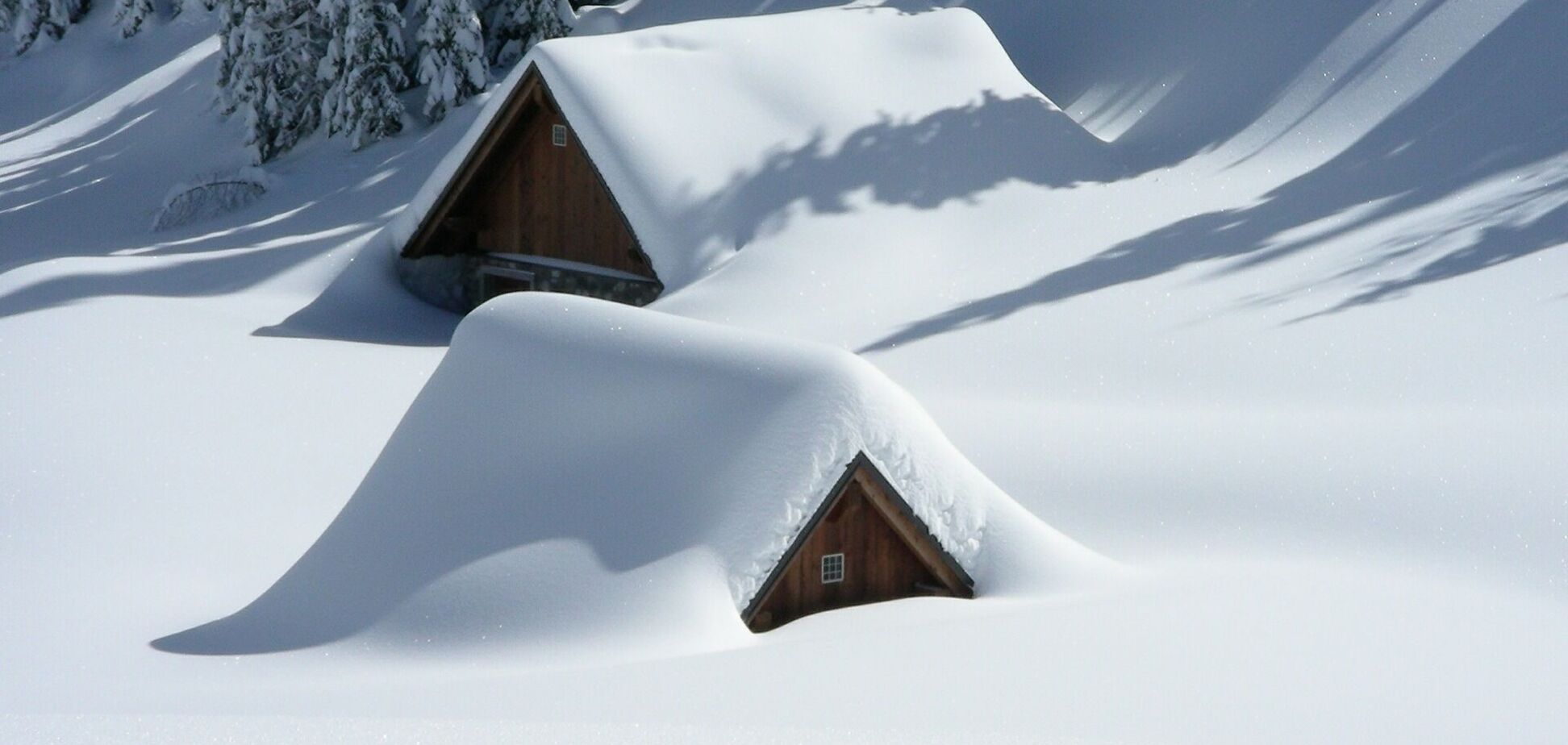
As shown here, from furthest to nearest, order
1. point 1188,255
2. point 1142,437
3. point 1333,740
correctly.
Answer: point 1188,255
point 1142,437
point 1333,740

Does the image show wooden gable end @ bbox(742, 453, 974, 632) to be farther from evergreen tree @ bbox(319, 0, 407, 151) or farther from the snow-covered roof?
evergreen tree @ bbox(319, 0, 407, 151)

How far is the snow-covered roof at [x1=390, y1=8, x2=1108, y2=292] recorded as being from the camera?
1814 centimetres

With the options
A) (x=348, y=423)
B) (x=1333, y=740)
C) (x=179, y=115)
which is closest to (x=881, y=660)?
(x=1333, y=740)

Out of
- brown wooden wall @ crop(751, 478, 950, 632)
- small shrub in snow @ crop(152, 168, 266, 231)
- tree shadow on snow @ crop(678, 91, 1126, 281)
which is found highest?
tree shadow on snow @ crop(678, 91, 1126, 281)

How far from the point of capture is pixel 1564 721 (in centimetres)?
742

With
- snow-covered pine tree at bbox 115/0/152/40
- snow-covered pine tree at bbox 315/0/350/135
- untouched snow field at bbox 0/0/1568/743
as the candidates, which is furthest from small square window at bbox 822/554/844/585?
snow-covered pine tree at bbox 115/0/152/40

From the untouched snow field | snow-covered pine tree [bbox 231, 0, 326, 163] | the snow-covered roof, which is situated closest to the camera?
the untouched snow field

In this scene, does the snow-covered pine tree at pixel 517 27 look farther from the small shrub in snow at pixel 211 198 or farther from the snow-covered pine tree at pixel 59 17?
the snow-covered pine tree at pixel 59 17

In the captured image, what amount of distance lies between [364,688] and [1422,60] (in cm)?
1685

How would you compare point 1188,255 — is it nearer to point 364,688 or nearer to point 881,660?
point 881,660

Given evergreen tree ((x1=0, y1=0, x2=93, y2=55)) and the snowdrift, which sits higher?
evergreen tree ((x1=0, y1=0, x2=93, y2=55))

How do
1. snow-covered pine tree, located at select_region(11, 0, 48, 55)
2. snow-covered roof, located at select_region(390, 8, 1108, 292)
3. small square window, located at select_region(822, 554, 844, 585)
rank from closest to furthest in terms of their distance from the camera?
small square window, located at select_region(822, 554, 844, 585)
snow-covered roof, located at select_region(390, 8, 1108, 292)
snow-covered pine tree, located at select_region(11, 0, 48, 55)

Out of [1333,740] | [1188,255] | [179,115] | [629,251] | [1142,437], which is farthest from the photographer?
[179,115]

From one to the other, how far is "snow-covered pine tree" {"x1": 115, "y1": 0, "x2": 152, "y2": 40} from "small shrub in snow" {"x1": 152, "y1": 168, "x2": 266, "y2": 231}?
40.2 ft
